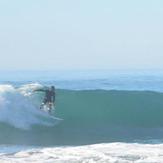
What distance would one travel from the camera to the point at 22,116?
19.6m

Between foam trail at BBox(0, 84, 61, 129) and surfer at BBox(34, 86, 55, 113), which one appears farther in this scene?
surfer at BBox(34, 86, 55, 113)

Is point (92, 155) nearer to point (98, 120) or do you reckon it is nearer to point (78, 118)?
point (78, 118)

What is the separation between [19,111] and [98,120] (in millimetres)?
2755

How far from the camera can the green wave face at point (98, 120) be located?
17672 millimetres

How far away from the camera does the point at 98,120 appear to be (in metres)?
21.2

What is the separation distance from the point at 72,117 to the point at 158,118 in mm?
3196

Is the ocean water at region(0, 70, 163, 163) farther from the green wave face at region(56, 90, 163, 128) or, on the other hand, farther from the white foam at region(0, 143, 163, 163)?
the white foam at region(0, 143, 163, 163)

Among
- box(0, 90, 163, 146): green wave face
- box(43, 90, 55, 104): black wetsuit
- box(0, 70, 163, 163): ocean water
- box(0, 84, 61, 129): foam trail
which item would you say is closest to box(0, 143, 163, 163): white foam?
box(0, 70, 163, 163): ocean water

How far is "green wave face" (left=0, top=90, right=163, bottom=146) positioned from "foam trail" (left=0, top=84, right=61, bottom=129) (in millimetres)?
334

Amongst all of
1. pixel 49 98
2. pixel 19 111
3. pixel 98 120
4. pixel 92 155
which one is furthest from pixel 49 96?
pixel 92 155

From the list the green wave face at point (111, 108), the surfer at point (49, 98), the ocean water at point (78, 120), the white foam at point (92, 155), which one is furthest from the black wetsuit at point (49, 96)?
the white foam at point (92, 155)

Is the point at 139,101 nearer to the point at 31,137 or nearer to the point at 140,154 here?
the point at 31,137

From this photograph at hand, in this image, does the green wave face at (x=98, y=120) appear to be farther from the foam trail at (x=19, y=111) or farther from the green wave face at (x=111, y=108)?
the foam trail at (x=19, y=111)

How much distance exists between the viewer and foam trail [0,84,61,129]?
19.2 metres
